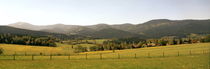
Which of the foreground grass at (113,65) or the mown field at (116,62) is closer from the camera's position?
the foreground grass at (113,65)

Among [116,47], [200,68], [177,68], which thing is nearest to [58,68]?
[177,68]

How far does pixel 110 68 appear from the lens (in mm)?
30766

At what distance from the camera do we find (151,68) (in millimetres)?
30078

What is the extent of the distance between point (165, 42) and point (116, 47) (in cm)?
4304

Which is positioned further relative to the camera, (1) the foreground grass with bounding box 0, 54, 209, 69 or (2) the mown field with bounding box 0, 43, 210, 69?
(2) the mown field with bounding box 0, 43, 210, 69

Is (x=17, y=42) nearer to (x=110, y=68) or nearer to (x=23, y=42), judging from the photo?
(x=23, y=42)

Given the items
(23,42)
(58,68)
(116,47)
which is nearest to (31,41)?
(23,42)

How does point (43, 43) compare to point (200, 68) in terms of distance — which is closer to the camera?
point (200, 68)

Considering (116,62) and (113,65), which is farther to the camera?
(116,62)

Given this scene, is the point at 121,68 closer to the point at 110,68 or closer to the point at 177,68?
the point at 110,68

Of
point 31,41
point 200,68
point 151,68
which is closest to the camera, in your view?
point 200,68

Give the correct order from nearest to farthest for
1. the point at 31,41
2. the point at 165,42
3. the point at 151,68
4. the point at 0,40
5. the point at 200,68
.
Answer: the point at 200,68 → the point at 151,68 → the point at 165,42 → the point at 0,40 → the point at 31,41

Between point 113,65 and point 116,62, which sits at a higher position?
point 113,65

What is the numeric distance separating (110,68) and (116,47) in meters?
121
